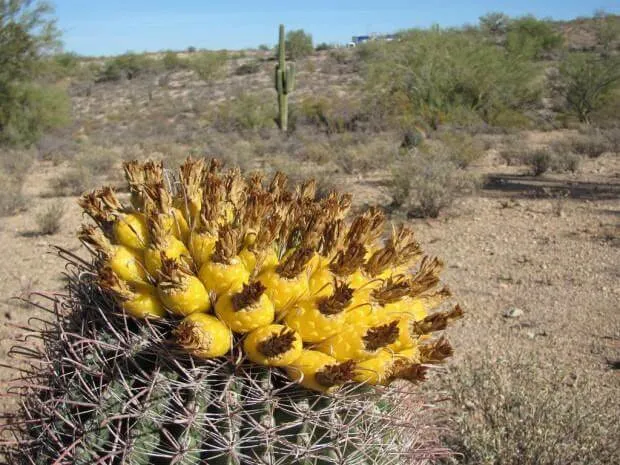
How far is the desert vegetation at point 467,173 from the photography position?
4.28 m

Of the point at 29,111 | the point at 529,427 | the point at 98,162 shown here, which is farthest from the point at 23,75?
the point at 529,427

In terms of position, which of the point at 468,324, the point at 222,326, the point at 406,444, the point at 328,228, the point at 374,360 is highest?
the point at 328,228

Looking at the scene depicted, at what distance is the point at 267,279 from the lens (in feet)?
6.29

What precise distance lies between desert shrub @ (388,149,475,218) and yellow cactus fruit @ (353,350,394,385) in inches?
351

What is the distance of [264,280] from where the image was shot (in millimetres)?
1919

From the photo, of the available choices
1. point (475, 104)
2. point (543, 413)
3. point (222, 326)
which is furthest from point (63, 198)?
point (475, 104)

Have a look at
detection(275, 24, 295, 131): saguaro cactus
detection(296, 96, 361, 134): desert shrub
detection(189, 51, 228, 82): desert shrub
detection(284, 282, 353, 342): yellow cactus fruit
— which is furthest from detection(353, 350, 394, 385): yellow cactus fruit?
detection(189, 51, 228, 82): desert shrub

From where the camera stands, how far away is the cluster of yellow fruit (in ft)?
6.00

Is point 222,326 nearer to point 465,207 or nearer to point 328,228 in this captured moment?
point 328,228

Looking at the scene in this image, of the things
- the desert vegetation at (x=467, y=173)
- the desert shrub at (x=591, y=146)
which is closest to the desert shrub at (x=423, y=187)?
the desert vegetation at (x=467, y=173)

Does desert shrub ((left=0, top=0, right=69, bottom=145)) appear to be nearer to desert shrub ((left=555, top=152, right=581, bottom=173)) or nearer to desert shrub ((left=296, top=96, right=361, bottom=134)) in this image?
desert shrub ((left=296, top=96, right=361, bottom=134))

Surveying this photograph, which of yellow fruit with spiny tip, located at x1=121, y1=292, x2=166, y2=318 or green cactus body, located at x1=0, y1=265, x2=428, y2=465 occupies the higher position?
yellow fruit with spiny tip, located at x1=121, y1=292, x2=166, y2=318

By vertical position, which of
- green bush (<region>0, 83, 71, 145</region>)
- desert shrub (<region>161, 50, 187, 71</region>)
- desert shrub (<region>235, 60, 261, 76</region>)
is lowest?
green bush (<region>0, 83, 71, 145</region>)

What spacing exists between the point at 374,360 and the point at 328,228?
422 millimetres
